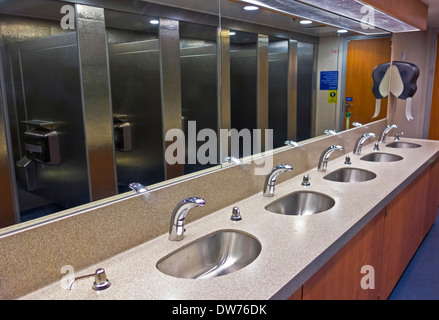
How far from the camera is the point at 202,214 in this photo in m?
1.86

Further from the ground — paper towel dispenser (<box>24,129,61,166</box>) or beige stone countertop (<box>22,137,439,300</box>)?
paper towel dispenser (<box>24,129,61,166</box>)

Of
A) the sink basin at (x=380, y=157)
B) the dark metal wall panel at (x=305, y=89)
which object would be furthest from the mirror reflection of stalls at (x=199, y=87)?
the sink basin at (x=380, y=157)

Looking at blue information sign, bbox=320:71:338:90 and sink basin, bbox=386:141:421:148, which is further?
sink basin, bbox=386:141:421:148

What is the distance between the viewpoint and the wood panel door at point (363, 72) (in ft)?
12.1

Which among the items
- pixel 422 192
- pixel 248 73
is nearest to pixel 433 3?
pixel 422 192

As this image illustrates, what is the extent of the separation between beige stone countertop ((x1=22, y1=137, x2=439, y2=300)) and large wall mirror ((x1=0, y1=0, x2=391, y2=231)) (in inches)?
11.0

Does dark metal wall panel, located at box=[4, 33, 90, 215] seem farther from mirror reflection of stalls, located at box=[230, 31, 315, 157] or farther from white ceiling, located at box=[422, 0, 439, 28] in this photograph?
white ceiling, located at box=[422, 0, 439, 28]

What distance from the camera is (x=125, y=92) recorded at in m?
1.86

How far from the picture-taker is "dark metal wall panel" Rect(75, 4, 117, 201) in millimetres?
1649

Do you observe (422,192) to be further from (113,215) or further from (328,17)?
(113,215)

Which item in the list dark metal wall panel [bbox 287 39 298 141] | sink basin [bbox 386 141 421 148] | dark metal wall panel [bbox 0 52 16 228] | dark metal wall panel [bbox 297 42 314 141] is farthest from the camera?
sink basin [bbox 386 141 421 148]

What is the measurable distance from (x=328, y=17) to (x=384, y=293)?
2.07 m

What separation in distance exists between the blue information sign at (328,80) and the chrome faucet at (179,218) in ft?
7.47

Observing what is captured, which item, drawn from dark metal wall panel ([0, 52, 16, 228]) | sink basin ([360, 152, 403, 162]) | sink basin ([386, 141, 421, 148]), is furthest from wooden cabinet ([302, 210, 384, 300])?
sink basin ([386, 141, 421, 148])
